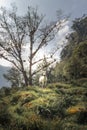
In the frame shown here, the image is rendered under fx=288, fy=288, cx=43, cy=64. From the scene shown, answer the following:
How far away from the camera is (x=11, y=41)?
101 ft

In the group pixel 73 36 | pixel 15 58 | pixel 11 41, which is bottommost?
pixel 15 58

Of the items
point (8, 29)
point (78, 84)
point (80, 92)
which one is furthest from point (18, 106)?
point (8, 29)

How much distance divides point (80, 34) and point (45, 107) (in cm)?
4623

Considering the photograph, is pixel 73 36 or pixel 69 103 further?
pixel 73 36

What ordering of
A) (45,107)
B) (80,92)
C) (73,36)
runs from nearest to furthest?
(45,107) < (80,92) < (73,36)

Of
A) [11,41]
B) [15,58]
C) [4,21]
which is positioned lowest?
[15,58]

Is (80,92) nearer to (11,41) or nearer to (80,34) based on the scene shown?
(11,41)

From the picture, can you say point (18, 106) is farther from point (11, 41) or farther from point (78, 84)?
point (11, 41)

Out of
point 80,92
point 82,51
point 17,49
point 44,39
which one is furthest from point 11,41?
point 80,92

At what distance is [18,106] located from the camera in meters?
18.9

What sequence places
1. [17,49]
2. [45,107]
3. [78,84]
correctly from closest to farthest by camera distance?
[45,107]
[78,84]
[17,49]

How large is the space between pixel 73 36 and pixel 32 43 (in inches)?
1281

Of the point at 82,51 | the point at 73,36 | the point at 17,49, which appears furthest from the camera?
the point at 73,36

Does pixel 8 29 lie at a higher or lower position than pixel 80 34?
lower
